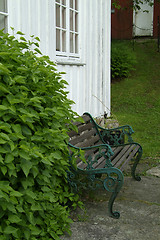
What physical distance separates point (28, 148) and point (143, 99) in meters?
10.5

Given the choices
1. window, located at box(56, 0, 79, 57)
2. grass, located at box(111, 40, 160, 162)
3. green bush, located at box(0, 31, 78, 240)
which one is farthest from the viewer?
grass, located at box(111, 40, 160, 162)

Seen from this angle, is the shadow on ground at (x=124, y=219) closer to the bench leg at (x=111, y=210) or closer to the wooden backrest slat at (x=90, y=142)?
the bench leg at (x=111, y=210)

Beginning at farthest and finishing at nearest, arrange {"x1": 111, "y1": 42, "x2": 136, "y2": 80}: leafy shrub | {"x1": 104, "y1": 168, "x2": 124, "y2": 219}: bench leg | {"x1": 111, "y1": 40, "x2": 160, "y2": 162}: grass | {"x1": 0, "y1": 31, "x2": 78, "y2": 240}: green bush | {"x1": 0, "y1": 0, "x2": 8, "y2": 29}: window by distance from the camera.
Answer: {"x1": 111, "y1": 42, "x2": 136, "y2": 80}: leafy shrub → {"x1": 111, "y1": 40, "x2": 160, "y2": 162}: grass → {"x1": 0, "y1": 0, "x2": 8, "y2": 29}: window → {"x1": 104, "y1": 168, "x2": 124, "y2": 219}: bench leg → {"x1": 0, "y1": 31, "x2": 78, "y2": 240}: green bush

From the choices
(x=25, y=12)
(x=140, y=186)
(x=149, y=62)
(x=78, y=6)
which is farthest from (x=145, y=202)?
(x=149, y=62)

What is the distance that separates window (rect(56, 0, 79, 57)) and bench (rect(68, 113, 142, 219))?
165 cm

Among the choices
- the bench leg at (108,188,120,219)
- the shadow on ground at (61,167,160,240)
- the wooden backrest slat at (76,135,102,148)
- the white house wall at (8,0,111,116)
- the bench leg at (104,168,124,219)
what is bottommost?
the shadow on ground at (61,167,160,240)

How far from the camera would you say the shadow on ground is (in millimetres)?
3273

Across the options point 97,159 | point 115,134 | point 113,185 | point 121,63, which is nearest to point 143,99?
point 121,63

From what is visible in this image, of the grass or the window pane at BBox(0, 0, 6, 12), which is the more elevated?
the window pane at BBox(0, 0, 6, 12)

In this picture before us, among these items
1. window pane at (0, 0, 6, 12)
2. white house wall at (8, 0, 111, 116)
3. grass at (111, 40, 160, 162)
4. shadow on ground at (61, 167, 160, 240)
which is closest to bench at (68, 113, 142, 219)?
shadow on ground at (61, 167, 160, 240)

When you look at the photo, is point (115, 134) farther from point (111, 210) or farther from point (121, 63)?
point (121, 63)

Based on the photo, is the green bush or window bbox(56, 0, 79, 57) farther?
window bbox(56, 0, 79, 57)

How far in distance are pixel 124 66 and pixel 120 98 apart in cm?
236

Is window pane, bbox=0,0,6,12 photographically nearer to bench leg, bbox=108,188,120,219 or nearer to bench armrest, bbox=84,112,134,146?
bench armrest, bbox=84,112,134,146
